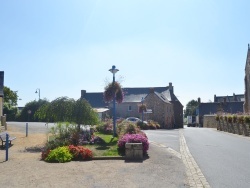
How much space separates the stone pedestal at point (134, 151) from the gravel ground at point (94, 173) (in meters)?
0.42

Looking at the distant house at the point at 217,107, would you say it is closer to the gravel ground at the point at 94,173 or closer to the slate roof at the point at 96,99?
the slate roof at the point at 96,99

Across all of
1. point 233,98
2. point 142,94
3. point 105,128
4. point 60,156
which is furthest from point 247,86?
point 233,98

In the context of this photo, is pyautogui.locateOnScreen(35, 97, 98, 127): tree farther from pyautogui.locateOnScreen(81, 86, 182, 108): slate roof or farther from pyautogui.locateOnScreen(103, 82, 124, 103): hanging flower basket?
pyautogui.locateOnScreen(81, 86, 182, 108): slate roof

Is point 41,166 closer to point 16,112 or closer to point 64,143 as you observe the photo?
point 64,143

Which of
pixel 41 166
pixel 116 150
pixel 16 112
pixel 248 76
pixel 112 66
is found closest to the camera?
pixel 41 166

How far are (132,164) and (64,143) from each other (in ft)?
13.9

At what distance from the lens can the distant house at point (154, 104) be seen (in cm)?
5441

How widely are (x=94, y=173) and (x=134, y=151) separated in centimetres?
297

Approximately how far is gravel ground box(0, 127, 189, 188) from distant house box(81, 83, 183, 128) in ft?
134

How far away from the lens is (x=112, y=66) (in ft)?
62.0

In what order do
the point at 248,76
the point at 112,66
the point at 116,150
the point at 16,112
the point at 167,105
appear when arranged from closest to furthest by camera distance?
1. the point at 116,150
2. the point at 112,66
3. the point at 248,76
4. the point at 167,105
5. the point at 16,112

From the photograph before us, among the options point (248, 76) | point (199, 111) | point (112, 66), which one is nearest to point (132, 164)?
point (112, 66)

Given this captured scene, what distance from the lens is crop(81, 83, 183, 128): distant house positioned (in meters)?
54.4

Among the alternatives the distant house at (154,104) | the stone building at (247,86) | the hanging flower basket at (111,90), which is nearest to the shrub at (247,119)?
the hanging flower basket at (111,90)
